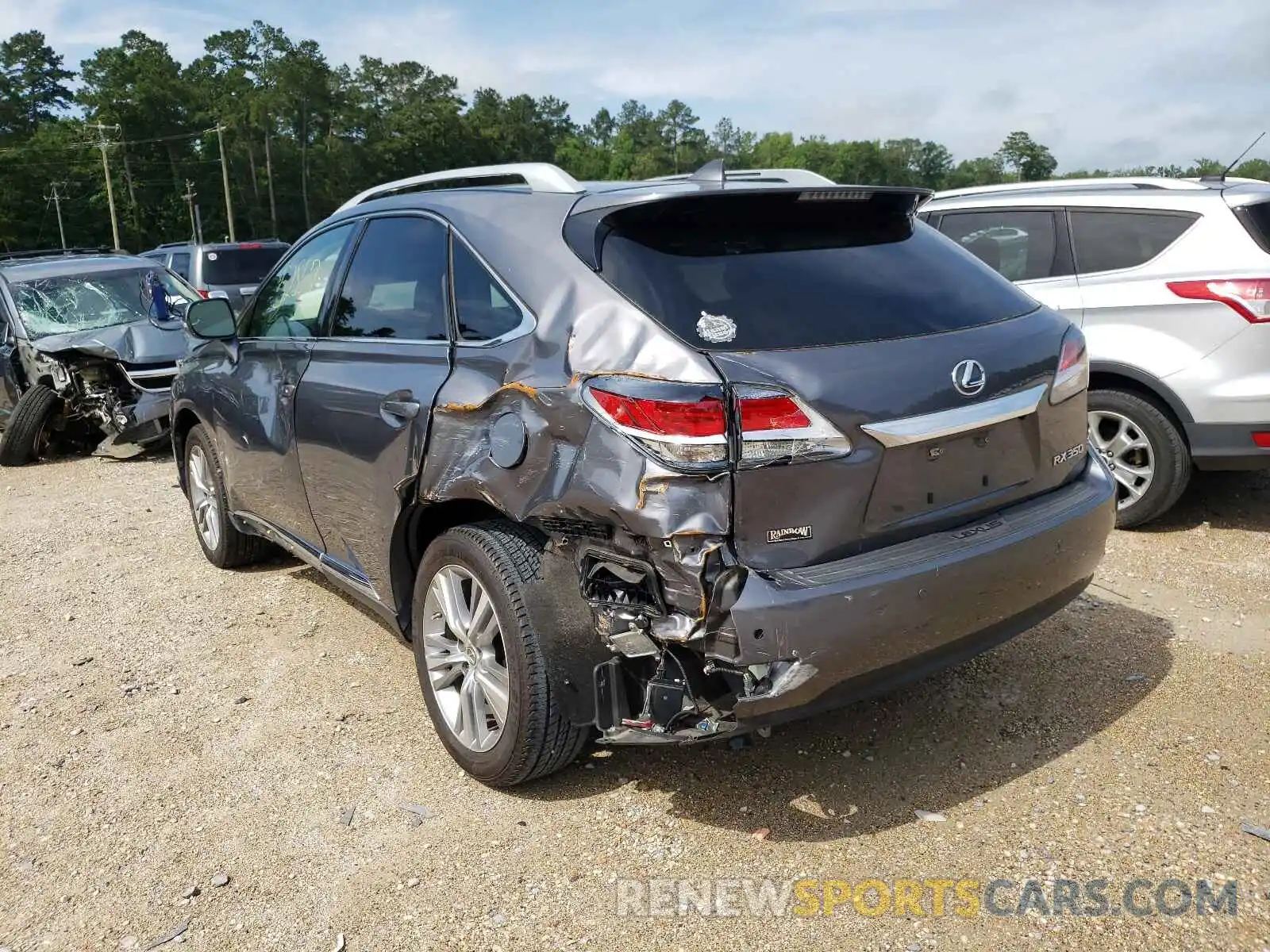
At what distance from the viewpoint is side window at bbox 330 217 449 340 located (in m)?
3.37

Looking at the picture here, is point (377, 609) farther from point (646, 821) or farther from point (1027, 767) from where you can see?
point (1027, 767)

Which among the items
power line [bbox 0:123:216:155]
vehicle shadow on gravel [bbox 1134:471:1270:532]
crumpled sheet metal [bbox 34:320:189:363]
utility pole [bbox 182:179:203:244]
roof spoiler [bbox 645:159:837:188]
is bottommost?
vehicle shadow on gravel [bbox 1134:471:1270:532]

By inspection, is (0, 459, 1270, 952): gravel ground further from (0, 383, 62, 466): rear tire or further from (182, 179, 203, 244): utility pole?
(182, 179, 203, 244): utility pole

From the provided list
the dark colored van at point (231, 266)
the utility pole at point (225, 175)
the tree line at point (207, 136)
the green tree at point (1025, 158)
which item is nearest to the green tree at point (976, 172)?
the green tree at point (1025, 158)

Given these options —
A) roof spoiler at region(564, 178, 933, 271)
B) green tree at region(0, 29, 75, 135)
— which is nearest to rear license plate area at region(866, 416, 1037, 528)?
roof spoiler at region(564, 178, 933, 271)

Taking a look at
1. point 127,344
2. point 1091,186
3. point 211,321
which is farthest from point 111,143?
point 1091,186

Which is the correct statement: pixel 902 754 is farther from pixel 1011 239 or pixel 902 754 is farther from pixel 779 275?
pixel 1011 239

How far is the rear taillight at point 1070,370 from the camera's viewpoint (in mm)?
3059

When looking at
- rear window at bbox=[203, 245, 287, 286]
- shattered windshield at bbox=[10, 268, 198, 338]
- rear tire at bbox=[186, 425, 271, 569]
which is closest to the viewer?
rear tire at bbox=[186, 425, 271, 569]

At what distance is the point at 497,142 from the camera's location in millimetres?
110875

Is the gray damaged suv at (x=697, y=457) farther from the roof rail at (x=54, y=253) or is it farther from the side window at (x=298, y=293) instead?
the roof rail at (x=54, y=253)

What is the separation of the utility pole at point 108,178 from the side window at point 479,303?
219 ft

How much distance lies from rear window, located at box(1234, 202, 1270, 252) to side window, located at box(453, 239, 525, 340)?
4090 mm

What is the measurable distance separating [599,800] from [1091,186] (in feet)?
16.2
